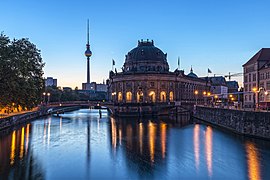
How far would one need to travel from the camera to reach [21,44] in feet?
194

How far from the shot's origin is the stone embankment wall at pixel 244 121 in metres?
40.7

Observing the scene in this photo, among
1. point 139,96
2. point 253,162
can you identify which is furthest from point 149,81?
point 253,162

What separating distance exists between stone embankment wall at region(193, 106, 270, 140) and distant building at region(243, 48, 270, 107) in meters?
9.33

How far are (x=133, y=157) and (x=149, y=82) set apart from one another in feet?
266

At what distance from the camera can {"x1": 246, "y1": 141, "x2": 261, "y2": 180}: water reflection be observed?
2678 cm

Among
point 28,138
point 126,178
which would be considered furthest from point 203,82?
point 126,178

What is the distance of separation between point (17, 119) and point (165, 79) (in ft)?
215

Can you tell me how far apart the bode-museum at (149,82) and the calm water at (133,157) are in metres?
53.9

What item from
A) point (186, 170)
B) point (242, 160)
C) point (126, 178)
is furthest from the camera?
point (242, 160)

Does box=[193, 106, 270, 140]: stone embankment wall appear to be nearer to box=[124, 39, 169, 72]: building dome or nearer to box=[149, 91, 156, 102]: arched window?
box=[149, 91, 156, 102]: arched window

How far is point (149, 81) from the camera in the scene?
11419 cm

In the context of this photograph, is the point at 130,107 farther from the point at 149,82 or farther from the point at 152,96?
the point at 152,96

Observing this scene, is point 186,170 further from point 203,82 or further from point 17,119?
point 203,82

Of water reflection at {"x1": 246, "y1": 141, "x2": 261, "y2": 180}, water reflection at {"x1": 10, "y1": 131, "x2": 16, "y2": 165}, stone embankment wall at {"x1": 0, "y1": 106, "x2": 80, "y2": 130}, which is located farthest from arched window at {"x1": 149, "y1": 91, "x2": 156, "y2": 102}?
water reflection at {"x1": 246, "y1": 141, "x2": 261, "y2": 180}
